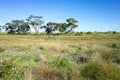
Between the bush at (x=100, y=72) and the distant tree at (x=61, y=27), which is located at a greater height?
the distant tree at (x=61, y=27)

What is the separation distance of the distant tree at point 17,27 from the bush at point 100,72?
105226mm

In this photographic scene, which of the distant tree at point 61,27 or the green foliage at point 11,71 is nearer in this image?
the green foliage at point 11,71

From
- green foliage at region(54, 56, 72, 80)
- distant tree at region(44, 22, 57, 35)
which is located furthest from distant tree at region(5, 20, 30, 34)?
green foliage at region(54, 56, 72, 80)

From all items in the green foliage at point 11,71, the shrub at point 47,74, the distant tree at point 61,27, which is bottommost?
the shrub at point 47,74

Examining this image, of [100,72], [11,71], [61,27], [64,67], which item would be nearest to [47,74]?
[64,67]

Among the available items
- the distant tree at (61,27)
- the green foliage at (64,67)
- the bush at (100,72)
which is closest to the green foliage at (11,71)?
the green foliage at (64,67)

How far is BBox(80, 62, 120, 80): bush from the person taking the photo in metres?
7.53

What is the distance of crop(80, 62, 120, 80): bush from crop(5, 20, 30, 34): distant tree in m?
105

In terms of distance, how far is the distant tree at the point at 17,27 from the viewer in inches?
4427

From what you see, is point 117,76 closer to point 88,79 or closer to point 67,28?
point 88,79

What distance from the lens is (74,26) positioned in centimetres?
10675

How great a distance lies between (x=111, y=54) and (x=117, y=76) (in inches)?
200

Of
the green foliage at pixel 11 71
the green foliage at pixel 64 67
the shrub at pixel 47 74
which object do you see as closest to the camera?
the green foliage at pixel 11 71

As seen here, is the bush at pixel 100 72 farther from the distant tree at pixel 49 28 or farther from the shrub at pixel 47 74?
the distant tree at pixel 49 28
